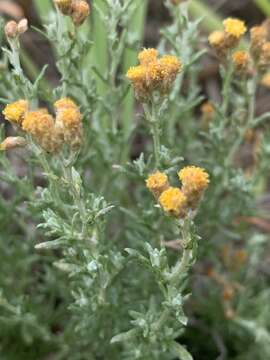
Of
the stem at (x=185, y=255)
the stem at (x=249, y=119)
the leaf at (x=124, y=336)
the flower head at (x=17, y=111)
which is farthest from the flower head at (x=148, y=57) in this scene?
the leaf at (x=124, y=336)

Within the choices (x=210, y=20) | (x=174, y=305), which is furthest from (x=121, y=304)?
(x=210, y=20)

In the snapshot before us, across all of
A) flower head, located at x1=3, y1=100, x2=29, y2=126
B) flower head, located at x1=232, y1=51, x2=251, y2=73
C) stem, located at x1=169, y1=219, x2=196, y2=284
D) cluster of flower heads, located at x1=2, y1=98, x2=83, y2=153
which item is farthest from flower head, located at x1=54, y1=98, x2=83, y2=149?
flower head, located at x1=232, y1=51, x2=251, y2=73

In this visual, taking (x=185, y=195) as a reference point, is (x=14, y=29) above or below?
above

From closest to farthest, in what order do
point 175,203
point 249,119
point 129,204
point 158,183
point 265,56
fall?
point 175,203 → point 158,183 → point 265,56 → point 249,119 → point 129,204

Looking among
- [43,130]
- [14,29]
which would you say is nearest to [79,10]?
[14,29]

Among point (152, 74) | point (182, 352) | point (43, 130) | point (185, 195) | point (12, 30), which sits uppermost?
point (12, 30)

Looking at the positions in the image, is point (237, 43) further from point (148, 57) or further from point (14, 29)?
point (14, 29)
